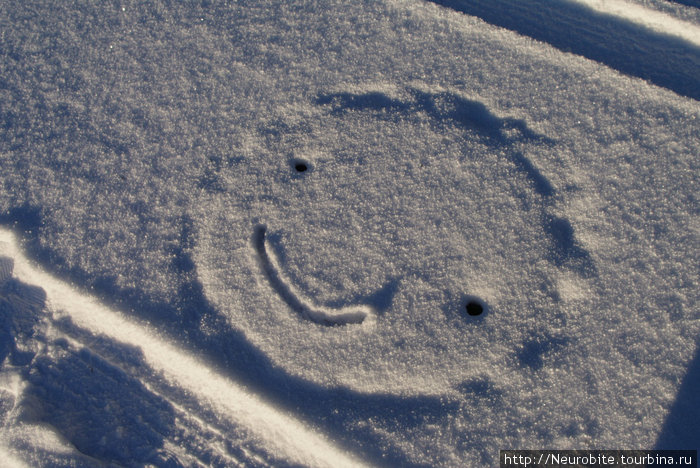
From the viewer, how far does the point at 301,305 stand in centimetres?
171

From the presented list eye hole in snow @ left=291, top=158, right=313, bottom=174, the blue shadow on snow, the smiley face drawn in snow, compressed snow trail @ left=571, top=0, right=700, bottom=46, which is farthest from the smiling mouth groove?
compressed snow trail @ left=571, top=0, right=700, bottom=46

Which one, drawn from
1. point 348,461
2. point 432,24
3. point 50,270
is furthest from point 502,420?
point 50,270

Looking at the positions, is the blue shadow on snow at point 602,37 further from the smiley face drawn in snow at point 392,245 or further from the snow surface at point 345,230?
the smiley face drawn in snow at point 392,245

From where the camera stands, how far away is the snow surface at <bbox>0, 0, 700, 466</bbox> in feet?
5.33

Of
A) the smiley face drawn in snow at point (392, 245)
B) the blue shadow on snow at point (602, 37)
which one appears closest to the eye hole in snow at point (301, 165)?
the smiley face drawn in snow at point (392, 245)

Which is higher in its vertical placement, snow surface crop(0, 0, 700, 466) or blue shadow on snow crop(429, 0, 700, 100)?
blue shadow on snow crop(429, 0, 700, 100)

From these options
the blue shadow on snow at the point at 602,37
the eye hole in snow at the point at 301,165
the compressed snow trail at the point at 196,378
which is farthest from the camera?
the blue shadow on snow at the point at 602,37

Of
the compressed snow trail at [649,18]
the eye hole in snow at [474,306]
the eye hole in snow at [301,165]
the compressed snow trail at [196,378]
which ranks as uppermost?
the compressed snow trail at [649,18]

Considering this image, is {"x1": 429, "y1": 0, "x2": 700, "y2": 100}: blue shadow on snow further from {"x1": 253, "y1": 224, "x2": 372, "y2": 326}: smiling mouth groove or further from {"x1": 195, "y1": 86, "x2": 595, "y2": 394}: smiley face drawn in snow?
{"x1": 253, "y1": 224, "x2": 372, "y2": 326}: smiling mouth groove

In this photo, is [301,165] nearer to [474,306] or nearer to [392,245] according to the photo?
[392,245]

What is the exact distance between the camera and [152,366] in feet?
5.51

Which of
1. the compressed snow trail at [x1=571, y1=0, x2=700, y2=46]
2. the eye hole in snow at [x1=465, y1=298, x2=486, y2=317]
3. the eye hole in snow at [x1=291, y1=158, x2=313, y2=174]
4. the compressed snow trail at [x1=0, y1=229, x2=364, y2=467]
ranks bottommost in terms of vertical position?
the compressed snow trail at [x1=0, y1=229, x2=364, y2=467]

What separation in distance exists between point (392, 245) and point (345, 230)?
200mm

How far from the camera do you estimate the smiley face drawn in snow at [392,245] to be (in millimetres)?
1655
